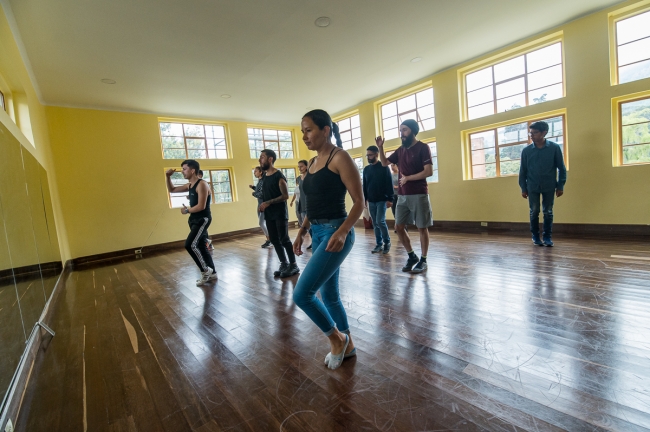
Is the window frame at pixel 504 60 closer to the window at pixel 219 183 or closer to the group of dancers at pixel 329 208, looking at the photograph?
the group of dancers at pixel 329 208

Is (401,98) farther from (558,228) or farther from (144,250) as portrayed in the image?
(144,250)

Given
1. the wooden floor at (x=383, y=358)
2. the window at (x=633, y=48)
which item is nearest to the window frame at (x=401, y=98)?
the window at (x=633, y=48)

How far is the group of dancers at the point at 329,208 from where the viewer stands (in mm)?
1413

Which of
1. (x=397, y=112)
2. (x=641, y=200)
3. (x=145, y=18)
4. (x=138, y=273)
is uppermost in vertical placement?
(x=145, y=18)

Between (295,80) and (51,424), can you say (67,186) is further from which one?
(51,424)

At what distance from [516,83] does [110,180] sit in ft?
28.9

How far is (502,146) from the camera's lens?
5.55 metres

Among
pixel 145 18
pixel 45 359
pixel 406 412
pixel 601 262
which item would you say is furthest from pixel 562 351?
pixel 145 18

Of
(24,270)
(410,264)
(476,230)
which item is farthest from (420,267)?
(24,270)

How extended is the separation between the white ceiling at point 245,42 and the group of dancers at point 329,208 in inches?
76.3

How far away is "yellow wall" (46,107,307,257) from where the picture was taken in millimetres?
6039

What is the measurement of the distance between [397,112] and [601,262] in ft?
18.1

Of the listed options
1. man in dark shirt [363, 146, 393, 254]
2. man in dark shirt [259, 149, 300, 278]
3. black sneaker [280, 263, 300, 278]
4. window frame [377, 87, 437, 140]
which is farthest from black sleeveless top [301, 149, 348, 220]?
window frame [377, 87, 437, 140]

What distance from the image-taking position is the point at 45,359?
201cm
